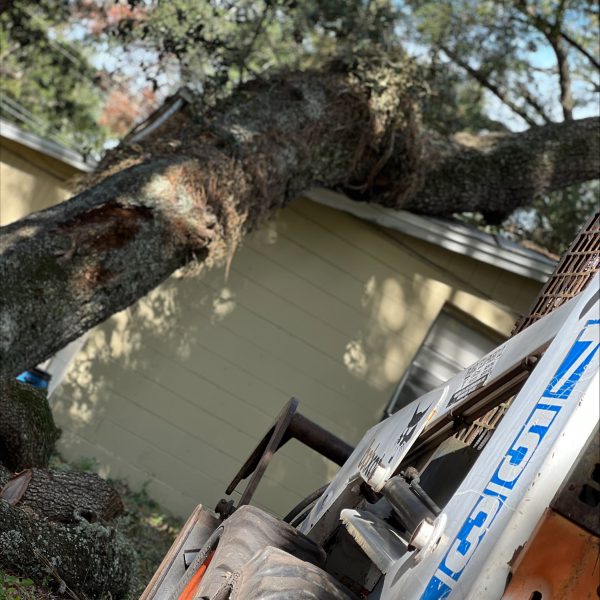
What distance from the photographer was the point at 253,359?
12.6 m

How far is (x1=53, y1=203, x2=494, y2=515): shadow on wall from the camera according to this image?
1236 centimetres

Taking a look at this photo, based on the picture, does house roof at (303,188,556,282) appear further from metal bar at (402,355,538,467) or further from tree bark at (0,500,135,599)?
metal bar at (402,355,538,467)

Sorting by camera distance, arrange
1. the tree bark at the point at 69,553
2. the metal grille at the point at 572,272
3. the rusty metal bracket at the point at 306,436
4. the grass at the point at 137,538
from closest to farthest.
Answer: the metal grille at the point at 572,272, the grass at the point at 137,538, the tree bark at the point at 69,553, the rusty metal bracket at the point at 306,436

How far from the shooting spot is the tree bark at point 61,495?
22.2 feet

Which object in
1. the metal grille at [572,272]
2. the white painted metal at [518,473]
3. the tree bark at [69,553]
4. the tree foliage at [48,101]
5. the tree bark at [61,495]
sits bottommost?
the tree bark at [69,553]

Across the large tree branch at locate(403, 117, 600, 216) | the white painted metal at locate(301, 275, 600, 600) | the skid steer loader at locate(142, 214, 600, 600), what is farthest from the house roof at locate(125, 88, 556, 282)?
the white painted metal at locate(301, 275, 600, 600)

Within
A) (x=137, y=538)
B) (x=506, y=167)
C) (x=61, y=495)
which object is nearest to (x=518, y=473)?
(x=61, y=495)

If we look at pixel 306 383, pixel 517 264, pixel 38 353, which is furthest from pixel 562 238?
pixel 38 353

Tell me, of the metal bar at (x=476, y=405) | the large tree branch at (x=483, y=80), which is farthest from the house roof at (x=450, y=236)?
the metal bar at (x=476, y=405)

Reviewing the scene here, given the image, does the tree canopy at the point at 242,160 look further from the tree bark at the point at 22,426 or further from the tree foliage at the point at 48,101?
the tree foliage at the point at 48,101

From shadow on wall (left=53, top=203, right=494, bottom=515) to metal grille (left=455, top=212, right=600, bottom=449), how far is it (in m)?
7.38

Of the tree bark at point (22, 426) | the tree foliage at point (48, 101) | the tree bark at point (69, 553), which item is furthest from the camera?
the tree foliage at point (48, 101)

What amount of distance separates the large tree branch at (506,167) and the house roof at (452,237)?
0.21 meters

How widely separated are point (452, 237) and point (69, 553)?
282 inches
